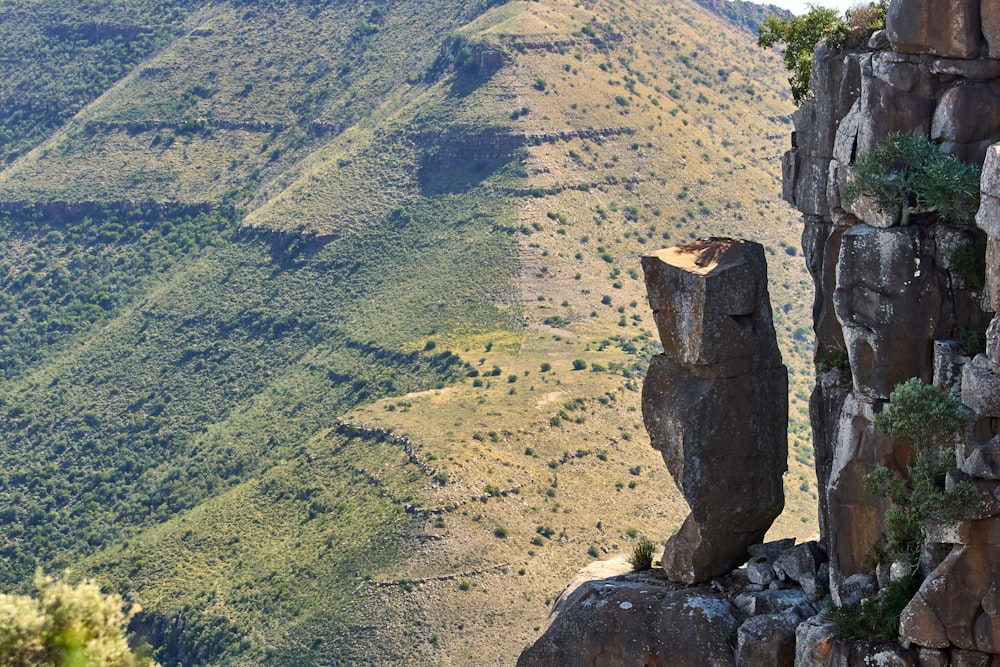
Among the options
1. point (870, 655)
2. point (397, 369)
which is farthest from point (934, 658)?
point (397, 369)

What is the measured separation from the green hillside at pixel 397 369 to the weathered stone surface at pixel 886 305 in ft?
187

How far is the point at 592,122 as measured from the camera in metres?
180

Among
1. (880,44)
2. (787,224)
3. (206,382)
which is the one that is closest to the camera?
(880,44)

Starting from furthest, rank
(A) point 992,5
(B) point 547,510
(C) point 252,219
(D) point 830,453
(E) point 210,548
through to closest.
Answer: (C) point 252,219
(E) point 210,548
(B) point 547,510
(D) point 830,453
(A) point 992,5

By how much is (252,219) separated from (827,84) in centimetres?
14919

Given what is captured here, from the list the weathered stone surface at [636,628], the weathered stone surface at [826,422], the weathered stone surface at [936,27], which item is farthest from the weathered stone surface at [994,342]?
the weathered stone surface at [636,628]

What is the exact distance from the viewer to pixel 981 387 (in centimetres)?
3538

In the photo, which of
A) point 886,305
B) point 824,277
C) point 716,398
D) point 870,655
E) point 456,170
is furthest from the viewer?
point 456,170

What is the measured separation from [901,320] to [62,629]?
19.6 meters

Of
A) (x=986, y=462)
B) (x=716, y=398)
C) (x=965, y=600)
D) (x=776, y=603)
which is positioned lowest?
(x=776, y=603)

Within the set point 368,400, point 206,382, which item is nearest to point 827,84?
point 368,400

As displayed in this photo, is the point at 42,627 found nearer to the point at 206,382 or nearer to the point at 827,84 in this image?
the point at 827,84

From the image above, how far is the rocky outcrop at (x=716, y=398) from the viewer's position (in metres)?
43.6

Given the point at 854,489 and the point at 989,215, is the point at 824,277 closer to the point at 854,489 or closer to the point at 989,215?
the point at 854,489
